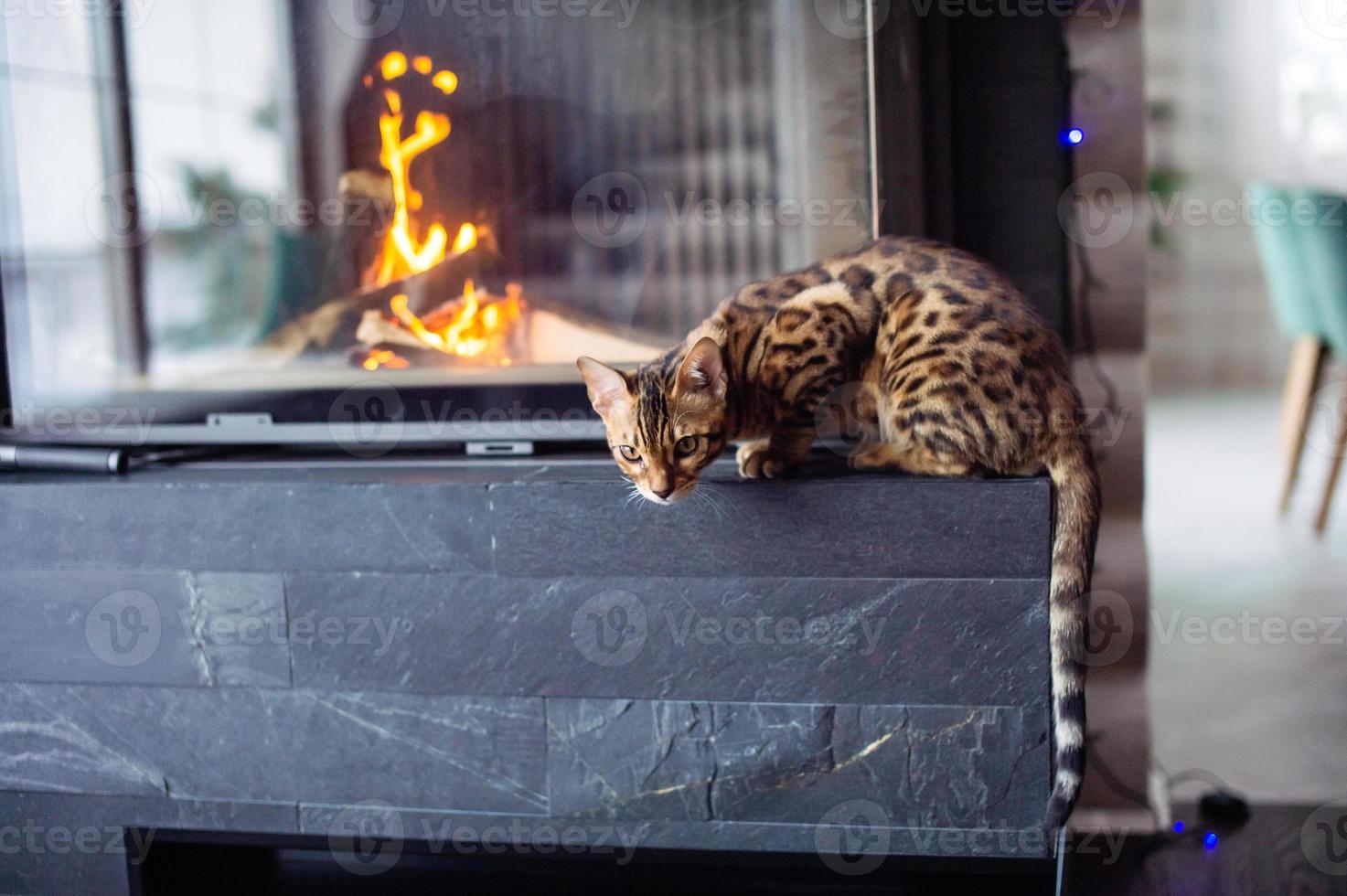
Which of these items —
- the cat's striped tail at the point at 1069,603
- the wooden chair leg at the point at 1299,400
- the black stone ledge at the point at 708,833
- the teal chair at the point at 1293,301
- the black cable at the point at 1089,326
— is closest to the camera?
the cat's striped tail at the point at 1069,603

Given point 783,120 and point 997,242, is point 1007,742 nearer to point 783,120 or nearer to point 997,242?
point 997,242

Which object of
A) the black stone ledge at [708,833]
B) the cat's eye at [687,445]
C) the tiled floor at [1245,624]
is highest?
the cat's eye at [687,445]

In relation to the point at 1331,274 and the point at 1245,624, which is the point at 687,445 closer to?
the point at 1245,624

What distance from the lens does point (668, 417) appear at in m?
1.33

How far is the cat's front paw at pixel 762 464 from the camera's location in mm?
1399

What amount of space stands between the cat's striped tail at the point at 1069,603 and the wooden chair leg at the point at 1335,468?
2.11 metres

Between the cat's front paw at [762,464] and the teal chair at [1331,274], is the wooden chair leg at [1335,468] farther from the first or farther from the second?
the cat's front paw at [762,464]

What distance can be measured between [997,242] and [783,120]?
1.19 feet

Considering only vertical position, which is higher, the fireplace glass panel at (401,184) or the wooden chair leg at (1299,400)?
the fireplace glass panel at (401,184)

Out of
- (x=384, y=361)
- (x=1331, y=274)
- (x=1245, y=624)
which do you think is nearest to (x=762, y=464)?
(x=384, y=361)

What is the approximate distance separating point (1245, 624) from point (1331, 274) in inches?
39.0

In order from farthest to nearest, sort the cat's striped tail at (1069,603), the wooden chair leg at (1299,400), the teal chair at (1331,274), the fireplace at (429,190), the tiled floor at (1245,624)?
the wooden chair leg at (1299,400) < the teal chair at (1331,274) < the tiled floor at (1245,624) < the fireplace at (429,190) < the cat's striped tail at (1069,603)

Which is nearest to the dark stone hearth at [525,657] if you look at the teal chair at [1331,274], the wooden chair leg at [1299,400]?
the teal chair at [1331,274]

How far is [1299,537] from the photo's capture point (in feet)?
10.4
